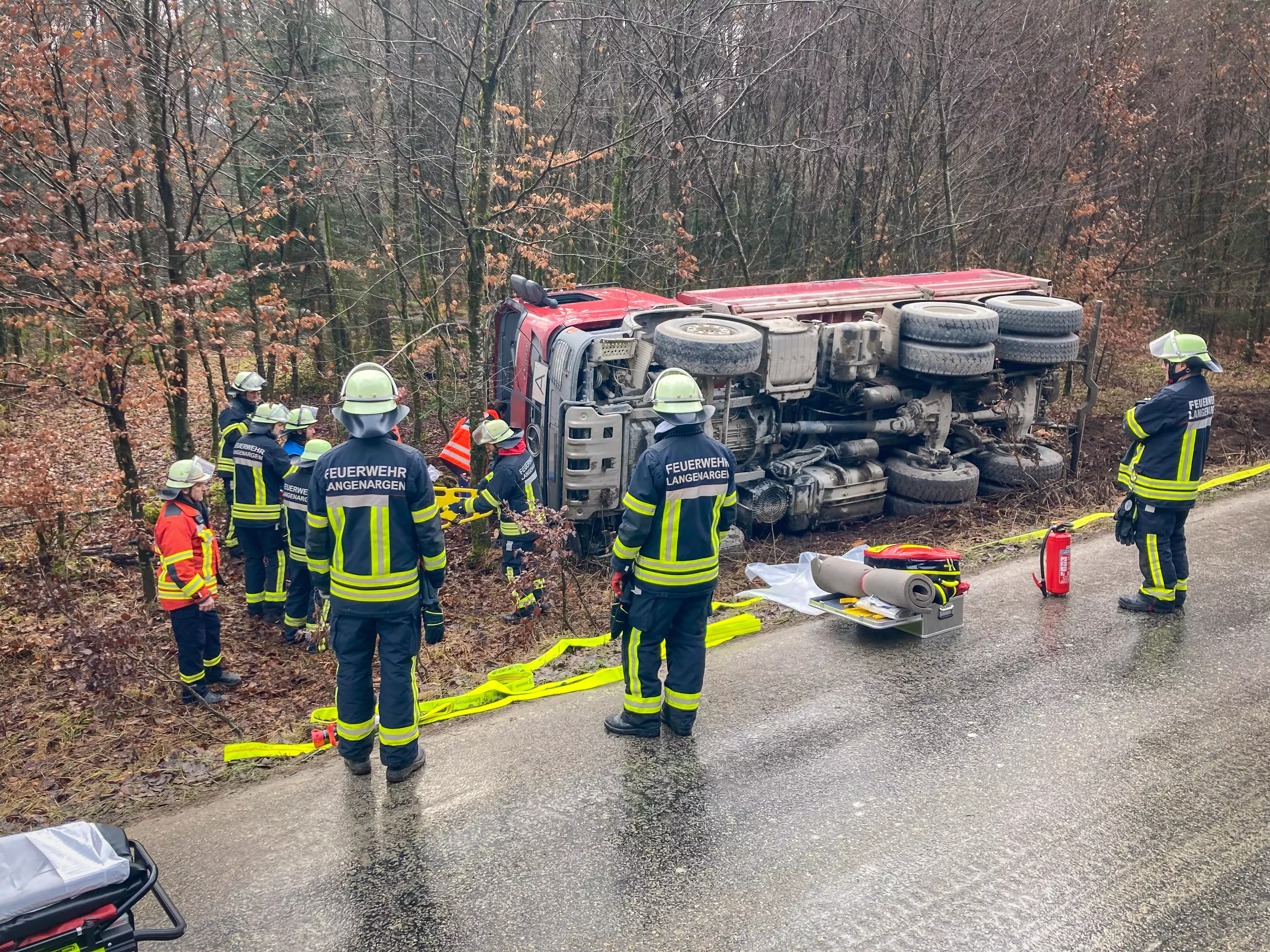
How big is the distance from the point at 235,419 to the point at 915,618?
5.77 metres

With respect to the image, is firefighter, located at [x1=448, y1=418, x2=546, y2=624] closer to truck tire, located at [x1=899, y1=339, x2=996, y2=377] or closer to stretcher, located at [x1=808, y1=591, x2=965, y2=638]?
stretcher, located at [x1=808, y1=591, x2=965, y2=638]

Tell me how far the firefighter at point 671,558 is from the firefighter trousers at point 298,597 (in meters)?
3.27

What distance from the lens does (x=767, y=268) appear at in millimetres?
17547

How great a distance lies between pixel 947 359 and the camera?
8.83 meters

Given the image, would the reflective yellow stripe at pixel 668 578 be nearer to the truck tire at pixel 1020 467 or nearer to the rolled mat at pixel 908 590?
the rolled mat at pixel 908 590

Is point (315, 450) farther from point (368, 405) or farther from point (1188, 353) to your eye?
point (1188, 353)

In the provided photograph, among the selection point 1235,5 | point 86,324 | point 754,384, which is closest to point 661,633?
point 754,384

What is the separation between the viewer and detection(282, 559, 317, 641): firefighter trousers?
7.17 meters

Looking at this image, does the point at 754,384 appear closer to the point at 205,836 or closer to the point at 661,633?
the point at 661,633

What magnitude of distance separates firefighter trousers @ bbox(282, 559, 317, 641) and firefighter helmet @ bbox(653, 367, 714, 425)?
3627 millimetres

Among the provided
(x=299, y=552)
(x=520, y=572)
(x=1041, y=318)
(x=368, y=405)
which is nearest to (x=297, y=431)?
(x=299, y=552)

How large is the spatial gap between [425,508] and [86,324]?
400 cm

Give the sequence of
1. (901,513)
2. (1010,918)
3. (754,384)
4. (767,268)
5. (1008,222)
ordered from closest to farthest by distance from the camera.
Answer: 1. (1010,918)
2. (754,384)
3. (901,513)
4. (1008,222)
5. (767,268)

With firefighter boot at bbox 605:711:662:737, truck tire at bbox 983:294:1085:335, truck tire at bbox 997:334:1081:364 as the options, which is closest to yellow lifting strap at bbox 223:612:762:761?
firefighter boot at bbox 605:711:662:737
